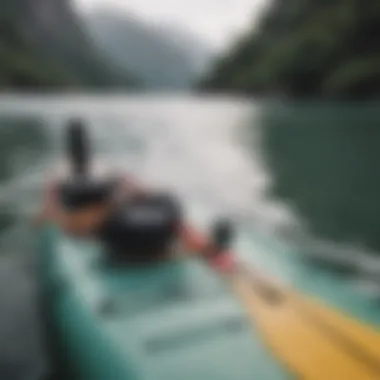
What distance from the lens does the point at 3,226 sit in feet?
46.9

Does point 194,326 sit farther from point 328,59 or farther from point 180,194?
point 328,59

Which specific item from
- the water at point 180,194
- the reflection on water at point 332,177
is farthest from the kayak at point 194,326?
the reflection on water at point 332,177

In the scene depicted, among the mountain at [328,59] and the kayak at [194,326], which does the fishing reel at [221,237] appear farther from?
the mountain at [328,59]

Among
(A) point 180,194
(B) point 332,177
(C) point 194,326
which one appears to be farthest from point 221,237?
(B) point 332,177

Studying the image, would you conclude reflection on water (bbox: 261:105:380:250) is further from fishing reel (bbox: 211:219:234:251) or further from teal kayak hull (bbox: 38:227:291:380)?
teal kayak hull (bbox: 38:227:291:380)

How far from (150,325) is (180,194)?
1376 cm

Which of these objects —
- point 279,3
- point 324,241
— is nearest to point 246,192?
point 324,241

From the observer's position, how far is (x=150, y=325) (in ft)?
19.2

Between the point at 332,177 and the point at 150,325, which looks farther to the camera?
the point at 332,177

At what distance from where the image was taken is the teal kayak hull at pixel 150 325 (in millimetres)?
5211

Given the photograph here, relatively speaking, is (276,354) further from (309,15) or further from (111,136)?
(309,15)

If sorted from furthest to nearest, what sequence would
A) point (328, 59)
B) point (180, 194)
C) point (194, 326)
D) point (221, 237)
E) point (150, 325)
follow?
point (328, 59) < point (180, 194) < point (221, 237) < point (150, 325) < point (194, 326)

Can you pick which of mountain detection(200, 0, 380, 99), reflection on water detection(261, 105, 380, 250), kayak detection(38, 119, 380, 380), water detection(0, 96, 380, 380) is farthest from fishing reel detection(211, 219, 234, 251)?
mountain detection(200, 0, 380, 99)

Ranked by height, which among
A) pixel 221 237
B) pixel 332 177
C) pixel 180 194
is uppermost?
pixel 332 177
